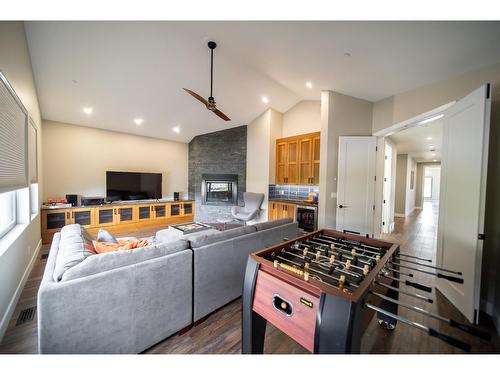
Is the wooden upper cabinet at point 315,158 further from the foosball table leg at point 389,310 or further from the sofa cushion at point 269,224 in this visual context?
the foosball table leg at point 389,310

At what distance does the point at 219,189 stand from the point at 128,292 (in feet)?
16.3

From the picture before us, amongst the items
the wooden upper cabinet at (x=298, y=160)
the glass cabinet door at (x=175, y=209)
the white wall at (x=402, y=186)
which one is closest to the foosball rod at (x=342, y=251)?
the wooden upper cabinet at (x=298, y=160)

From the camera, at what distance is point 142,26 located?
2553 mm

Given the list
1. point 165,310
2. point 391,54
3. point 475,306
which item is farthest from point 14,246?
point 391,54

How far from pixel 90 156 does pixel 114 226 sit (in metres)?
1.91

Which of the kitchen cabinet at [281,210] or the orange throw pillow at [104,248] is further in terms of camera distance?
the kitchen cabinet at [281,210]

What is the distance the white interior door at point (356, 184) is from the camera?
376 centimetres

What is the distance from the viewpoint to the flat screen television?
5328 millimetres

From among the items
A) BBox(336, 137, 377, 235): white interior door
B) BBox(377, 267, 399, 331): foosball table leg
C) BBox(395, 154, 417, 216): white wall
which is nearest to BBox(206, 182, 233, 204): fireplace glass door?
BBox(336, 137, 377, 235): white interior door

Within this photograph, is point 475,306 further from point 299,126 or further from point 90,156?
point 90,156

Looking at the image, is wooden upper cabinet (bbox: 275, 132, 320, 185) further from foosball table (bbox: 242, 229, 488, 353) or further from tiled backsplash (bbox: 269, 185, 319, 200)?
foosball table (bbox: 242, 229, 488, 353)

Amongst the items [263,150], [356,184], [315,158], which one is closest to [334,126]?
[315,158]

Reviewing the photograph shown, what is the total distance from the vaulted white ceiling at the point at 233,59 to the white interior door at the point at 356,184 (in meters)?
0.93
